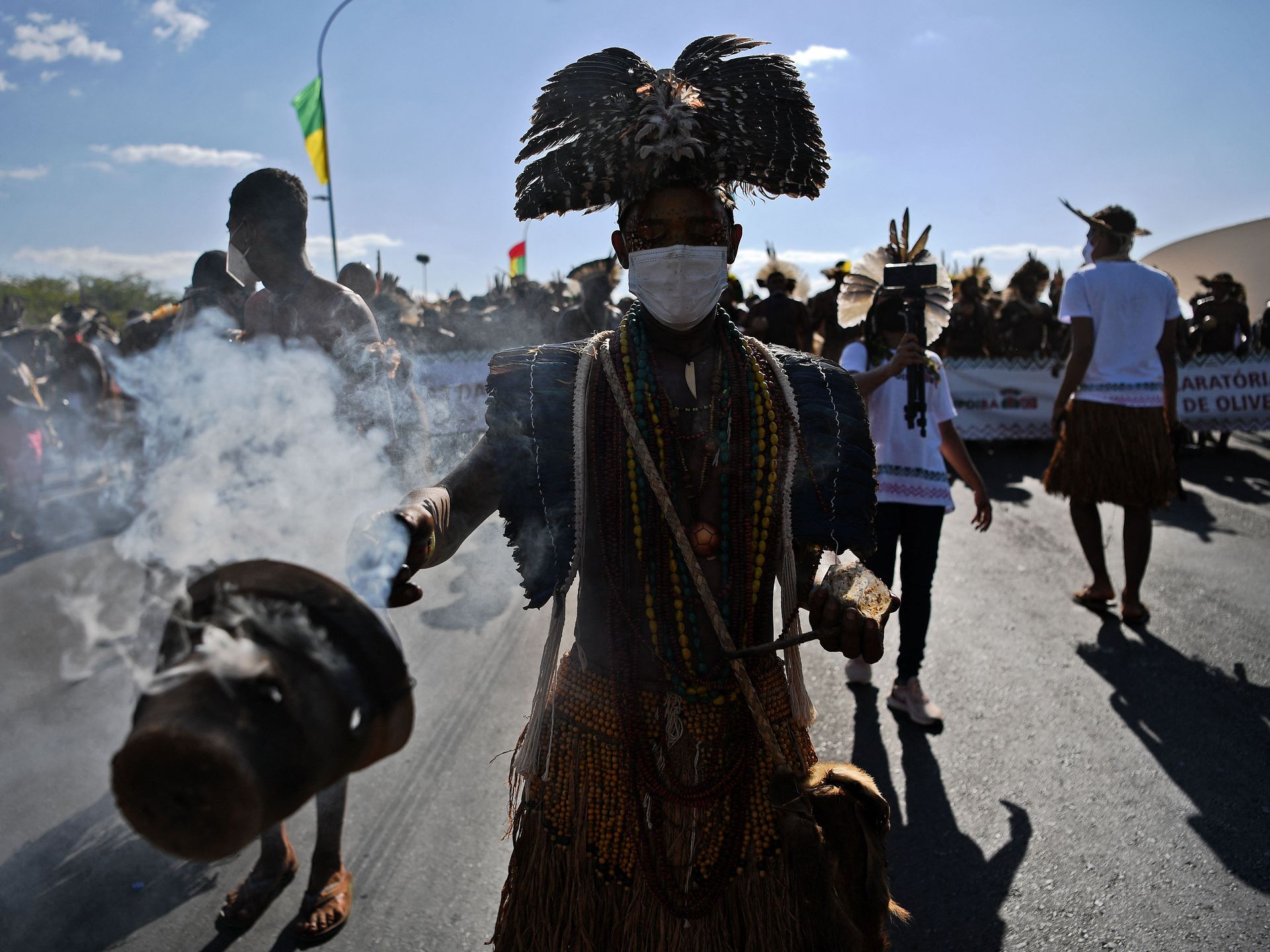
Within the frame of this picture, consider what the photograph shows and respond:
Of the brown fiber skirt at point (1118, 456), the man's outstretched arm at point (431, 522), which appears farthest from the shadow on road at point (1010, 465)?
the man's outstretched arm at point (431, 522)

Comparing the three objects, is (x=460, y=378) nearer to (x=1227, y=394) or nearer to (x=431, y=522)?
(x=1227, y=394)

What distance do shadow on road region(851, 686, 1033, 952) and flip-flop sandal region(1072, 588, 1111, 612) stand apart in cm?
236

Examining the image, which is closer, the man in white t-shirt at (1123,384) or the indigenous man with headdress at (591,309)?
the man in white t-shirt at (1123,384)

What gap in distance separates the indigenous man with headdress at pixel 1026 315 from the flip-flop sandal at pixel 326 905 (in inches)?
460

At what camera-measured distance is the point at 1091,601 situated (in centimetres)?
561

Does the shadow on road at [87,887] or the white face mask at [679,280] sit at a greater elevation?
the white face mask at [679,280]

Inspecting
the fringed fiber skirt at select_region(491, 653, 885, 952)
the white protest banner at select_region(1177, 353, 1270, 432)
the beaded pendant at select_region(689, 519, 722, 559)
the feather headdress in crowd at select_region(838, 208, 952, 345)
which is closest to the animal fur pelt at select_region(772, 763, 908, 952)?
the fringed fiber skirt at select_region(491, 653, 885, 952)

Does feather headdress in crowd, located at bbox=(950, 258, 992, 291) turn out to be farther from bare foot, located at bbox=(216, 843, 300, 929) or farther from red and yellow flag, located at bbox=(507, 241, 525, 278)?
bare foot, located at bbox=(216, 843, 300, 929)

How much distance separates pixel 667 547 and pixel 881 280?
2997mm

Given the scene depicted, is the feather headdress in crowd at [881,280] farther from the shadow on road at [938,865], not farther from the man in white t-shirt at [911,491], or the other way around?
the shadow on road at [938,865]

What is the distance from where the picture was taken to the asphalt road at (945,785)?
9.46 ft

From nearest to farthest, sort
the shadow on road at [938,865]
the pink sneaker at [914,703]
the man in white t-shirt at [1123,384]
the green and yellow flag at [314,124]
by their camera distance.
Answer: the shadow on road at [938,865], the pink sneaker at [914,703], the man in white t-shirt at [1123,384], the green and yellow flag at [314,124]

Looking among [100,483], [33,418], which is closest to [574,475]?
[33,418]

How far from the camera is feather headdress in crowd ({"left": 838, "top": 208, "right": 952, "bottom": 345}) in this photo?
4.16m
